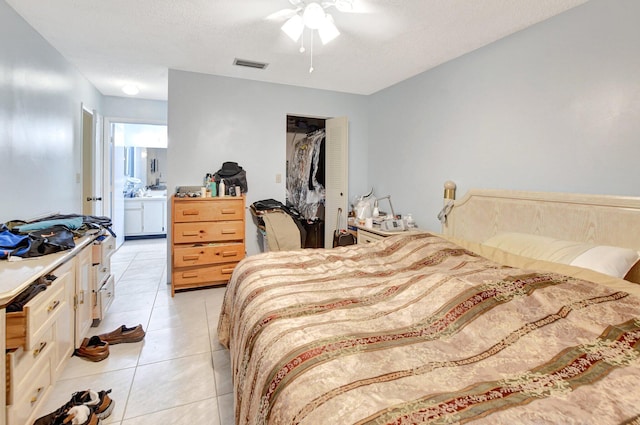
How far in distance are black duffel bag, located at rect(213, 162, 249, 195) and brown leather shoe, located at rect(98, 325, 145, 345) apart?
1733 mm

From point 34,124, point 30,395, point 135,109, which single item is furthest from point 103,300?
point 135,109

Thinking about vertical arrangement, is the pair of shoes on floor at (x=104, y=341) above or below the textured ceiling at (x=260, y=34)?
below

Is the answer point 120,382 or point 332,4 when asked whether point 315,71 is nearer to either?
point 332,4

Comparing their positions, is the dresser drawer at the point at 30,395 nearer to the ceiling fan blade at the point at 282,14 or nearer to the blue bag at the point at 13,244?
the blue bag at the point at 13,244

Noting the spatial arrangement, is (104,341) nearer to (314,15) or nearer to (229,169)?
(229,169)

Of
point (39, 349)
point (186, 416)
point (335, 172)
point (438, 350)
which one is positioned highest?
point (335, 172)

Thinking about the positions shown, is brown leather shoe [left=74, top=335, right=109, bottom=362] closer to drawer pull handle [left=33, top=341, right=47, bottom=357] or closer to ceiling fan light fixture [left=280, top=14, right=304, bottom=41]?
drawer pull handle [left=33, top=341, right=47, bottom=357]

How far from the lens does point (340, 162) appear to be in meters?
4.13

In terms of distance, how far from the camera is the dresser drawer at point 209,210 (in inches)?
131

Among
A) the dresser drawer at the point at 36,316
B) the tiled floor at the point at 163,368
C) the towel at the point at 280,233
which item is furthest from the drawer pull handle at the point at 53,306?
the towel at the point at 280,233

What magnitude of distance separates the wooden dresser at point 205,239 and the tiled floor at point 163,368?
0.23 metres

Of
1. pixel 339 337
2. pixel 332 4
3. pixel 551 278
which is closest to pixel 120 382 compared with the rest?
pixel 339 337

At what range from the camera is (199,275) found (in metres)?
3.44

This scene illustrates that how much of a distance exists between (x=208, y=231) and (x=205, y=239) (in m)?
0.09
